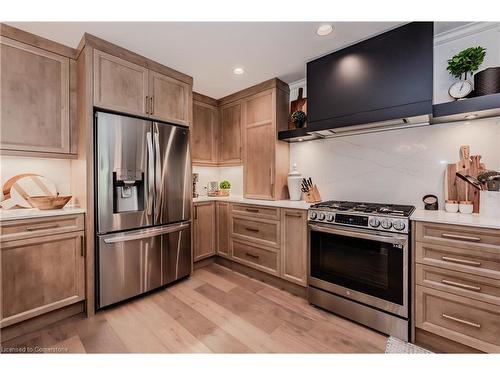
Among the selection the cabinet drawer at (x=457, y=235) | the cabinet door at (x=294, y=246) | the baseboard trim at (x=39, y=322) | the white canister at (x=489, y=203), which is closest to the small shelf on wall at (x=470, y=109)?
the white canister at (x=489, y=203)

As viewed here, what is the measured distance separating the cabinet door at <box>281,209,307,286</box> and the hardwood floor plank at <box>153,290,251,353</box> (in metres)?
0.89

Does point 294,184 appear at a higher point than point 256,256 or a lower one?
higher

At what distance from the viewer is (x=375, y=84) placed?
6.31ft

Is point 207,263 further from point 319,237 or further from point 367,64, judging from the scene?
point 367,64

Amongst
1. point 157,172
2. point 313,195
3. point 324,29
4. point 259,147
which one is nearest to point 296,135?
→ point 259,147

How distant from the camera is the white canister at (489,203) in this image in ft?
5.09

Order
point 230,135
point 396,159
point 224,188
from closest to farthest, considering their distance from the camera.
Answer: point 396,159
point 230,135
point 224,188

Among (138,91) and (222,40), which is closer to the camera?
(222,40)

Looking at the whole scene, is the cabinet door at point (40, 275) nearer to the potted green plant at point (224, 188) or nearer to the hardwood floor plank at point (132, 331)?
the hardwood floor plank at point (132, 331)

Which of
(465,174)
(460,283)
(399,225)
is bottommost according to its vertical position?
(460,283)

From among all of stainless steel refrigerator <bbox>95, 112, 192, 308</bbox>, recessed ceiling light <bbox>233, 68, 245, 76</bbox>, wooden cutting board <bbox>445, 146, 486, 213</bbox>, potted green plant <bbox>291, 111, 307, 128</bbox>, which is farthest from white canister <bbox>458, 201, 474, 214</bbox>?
stainless steel refrigerator <bbox>95, 112, 192, 308</bbox>

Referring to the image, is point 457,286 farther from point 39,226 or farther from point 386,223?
point 39,226

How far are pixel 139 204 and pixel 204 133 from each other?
1556 mm

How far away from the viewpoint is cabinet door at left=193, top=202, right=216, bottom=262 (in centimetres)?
291
